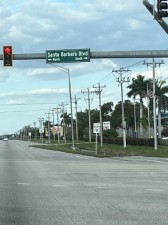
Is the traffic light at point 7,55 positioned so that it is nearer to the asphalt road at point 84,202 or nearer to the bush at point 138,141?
the asphalt road at point 84,202

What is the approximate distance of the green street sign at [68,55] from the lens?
1098 inches

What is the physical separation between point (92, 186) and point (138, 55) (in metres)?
12.3

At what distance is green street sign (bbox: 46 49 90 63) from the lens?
2789cm

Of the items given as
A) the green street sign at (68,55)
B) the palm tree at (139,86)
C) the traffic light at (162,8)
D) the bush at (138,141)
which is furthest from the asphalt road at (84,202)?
the palm tree at (139,86)

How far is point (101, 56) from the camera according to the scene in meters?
27.3

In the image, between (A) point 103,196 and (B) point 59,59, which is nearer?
(A) point 103,196

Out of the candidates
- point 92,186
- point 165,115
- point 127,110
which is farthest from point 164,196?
point 127,110

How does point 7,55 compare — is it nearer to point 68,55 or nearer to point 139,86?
point 68,55

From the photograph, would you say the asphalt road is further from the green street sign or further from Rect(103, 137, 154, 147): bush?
Rect(103, 137, 154, 147): bush

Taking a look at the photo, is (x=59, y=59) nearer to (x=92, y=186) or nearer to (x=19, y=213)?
(x=92, y=186)

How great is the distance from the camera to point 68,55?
28.4 m

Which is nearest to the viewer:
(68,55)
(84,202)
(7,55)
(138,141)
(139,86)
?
(84,202)

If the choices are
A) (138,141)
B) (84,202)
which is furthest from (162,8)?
(138,141)

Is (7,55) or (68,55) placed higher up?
(68,55)
